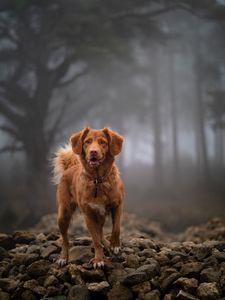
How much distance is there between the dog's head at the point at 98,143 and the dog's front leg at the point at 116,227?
72 centimetres

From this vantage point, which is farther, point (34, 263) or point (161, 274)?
point (34, 263)

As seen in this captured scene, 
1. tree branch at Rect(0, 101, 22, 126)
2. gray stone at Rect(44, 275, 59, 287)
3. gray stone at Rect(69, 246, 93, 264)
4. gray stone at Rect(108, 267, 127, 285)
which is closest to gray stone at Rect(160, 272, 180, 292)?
gray stone at Rect(108, 267, 127, 285)

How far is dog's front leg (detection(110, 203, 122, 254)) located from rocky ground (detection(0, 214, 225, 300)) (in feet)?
0.41

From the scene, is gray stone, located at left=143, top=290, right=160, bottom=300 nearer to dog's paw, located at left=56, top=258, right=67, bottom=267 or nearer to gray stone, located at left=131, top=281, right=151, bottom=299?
gray stone, located at left=131, top=281, right=151, bottom=299

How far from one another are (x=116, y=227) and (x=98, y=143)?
1222mm

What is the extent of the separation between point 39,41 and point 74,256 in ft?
44.3

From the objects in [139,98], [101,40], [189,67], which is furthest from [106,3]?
[189,67]

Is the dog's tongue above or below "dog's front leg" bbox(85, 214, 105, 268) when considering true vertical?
above

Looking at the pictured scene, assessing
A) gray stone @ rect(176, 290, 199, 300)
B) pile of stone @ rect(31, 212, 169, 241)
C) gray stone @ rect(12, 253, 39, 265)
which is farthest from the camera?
pile of stone @ rect(31, 212, 169, 241)

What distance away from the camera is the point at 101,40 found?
53.4 feet

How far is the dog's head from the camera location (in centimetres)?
566

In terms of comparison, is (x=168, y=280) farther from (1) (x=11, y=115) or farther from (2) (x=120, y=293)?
(1) (x=11, y=115)

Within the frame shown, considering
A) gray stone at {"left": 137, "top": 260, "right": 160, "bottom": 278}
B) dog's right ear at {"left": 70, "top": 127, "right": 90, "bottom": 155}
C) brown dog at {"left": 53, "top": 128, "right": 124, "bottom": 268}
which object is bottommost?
gray stone at {"left": 137, "top": 260, "right": 160, "bottom": 278}

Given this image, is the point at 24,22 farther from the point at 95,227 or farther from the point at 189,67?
the point at 189,67
